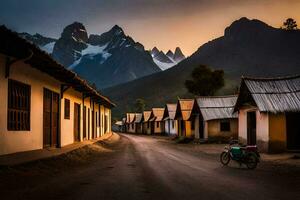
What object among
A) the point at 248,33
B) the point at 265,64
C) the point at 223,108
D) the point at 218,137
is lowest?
the point at 218,137

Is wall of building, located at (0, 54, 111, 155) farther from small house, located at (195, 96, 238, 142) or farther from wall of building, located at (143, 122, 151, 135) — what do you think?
wall of building, located at (143, 122, 151, 135)

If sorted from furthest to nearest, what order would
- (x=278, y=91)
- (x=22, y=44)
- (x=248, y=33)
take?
1. (x=248, y=33)
2. (x=278, y=91)
3. (x=22, y=44)

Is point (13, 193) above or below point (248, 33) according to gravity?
below

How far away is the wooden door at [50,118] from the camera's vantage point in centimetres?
1919

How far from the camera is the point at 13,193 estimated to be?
9094mm

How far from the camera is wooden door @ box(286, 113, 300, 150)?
25406 millimetres

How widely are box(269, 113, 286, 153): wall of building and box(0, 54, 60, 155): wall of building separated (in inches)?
510

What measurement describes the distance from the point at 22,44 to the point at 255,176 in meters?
8.61

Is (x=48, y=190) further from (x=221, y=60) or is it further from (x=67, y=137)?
(x=221, y=60)

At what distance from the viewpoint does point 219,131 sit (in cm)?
4034

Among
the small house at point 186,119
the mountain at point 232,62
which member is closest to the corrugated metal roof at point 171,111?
the small house at point 186,119

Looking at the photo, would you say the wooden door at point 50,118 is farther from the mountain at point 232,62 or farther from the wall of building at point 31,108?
the mountain at point 232,62

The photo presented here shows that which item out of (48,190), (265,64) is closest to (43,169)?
(48,190)

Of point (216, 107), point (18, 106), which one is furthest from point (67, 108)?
point (216, 107)
